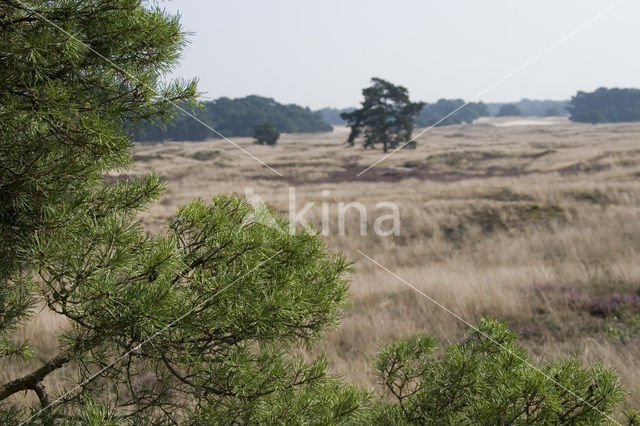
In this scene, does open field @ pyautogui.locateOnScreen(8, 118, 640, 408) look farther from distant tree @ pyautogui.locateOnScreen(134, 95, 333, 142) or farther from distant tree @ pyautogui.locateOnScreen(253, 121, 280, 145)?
distant tree @ pyautogui.locateOnScreen(134, 95, 333, 142)

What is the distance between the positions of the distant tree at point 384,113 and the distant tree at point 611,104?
3252 inches

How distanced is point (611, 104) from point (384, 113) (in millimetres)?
100649

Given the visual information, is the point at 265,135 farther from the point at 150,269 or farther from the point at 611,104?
the point at 611,104

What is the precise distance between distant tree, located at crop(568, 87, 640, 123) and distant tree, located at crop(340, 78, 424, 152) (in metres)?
82.6

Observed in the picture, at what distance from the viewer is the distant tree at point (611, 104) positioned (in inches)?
4899

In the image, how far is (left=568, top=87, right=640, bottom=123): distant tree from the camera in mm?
124438

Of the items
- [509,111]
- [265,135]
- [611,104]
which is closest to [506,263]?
[265,135]

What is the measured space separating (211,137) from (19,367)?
8980cm

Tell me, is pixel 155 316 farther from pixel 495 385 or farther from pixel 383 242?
pixel 383 242

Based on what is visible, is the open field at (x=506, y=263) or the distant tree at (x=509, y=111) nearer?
the open field at (x=506, y=263)

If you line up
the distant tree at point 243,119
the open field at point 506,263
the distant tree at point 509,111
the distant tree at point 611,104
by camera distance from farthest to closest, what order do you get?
1. the distant tree at point 509,111
2. the distant tree at point 611,104
3. the distant tree at point 243,119
4. the open field at point 506,263

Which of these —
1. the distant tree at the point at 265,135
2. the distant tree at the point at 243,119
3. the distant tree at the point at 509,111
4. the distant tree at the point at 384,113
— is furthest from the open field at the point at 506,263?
the distant tree at the point at 509,111

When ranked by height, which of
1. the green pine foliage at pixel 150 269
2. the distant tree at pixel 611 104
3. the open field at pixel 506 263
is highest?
the distant tree at pixel 611 104

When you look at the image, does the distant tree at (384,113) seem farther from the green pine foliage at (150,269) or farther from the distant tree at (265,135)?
the green pine foliage at (150,269)
